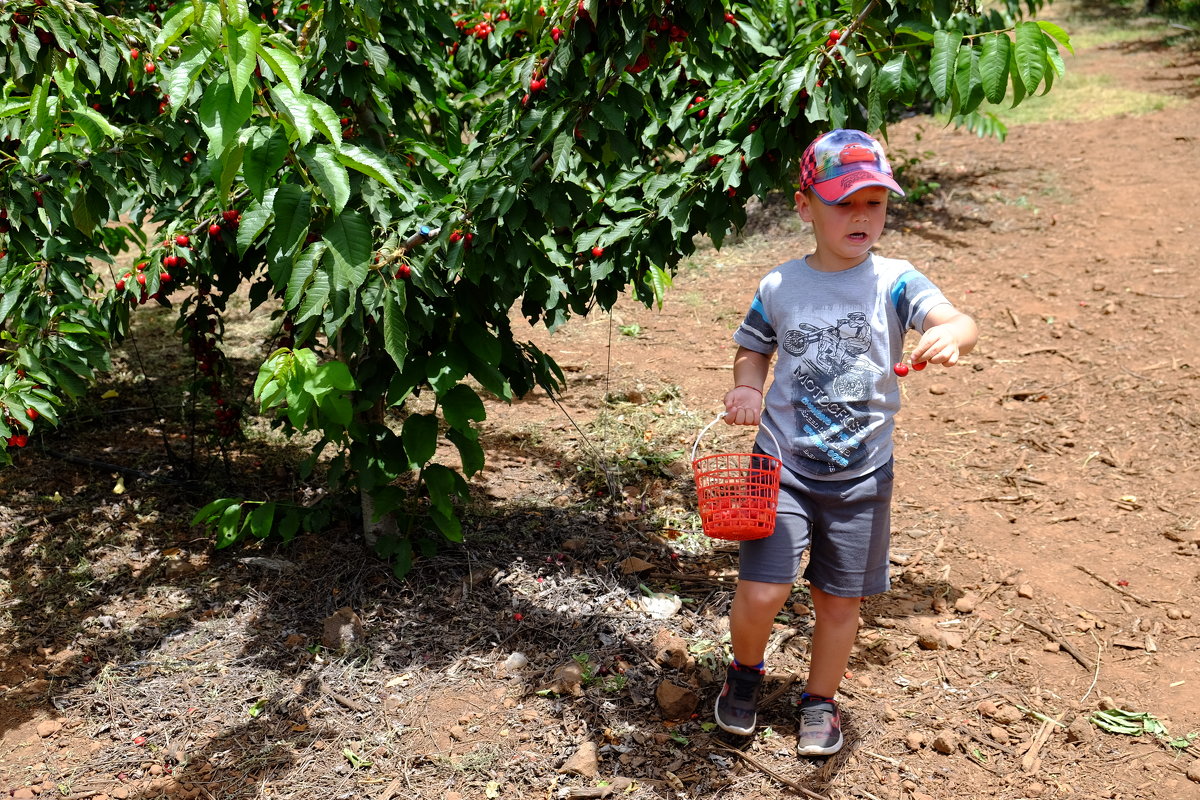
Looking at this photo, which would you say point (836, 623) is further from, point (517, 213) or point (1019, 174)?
point (1019, 174)

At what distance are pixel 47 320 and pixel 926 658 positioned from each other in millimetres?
2919

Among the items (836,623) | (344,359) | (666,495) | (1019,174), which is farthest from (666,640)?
(1019,174)

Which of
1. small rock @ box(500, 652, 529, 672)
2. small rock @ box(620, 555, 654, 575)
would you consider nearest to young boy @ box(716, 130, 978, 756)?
small rock @ box(500, 652, 529, 672)

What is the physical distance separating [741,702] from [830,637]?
0.96 feet

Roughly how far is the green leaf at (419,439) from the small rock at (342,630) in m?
0.51

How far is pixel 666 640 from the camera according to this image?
9.96ft

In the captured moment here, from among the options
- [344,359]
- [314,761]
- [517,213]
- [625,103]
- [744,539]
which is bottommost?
[314,761]

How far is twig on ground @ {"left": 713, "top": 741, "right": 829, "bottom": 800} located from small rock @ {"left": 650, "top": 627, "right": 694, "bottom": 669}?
1.06 ft

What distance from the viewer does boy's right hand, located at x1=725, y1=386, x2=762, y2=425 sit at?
94.4 inches

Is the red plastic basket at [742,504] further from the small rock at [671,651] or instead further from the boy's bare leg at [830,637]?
the small rock at [671,651]

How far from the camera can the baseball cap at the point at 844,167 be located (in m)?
2.24

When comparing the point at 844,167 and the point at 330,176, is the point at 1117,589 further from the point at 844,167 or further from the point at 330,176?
the point at 330,176

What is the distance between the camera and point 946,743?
105 inches

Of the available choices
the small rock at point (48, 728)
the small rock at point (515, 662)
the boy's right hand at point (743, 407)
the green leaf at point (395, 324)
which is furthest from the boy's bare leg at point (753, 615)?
the small rock at point (48, 728)
